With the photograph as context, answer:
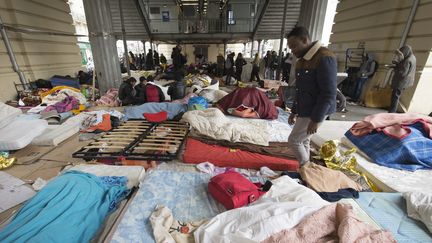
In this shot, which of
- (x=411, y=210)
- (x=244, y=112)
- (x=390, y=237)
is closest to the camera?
(x=390, y=237)

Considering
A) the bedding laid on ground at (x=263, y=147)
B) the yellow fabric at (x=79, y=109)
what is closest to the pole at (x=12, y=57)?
the yellow fabric at (x=79, y=109)

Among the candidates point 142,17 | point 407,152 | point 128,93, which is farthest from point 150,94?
point 142,17

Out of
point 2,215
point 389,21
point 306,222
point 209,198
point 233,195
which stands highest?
point 389,21

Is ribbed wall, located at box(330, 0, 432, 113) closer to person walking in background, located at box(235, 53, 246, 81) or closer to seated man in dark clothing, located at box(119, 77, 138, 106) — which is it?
person walking in background, located at box(235, 53, 246, 81)

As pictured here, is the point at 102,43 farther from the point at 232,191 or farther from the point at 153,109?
the point at 232,191

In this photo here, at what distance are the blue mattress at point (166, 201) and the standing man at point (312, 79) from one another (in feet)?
3.99

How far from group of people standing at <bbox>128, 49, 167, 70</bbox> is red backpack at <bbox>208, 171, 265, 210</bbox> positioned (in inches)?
442

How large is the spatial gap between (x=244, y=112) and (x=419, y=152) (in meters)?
2.43

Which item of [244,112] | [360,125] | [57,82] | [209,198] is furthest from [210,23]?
[209,198]

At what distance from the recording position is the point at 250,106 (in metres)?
4.02

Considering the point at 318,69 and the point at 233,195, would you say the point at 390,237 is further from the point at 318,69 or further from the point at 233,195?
the point at 318,69

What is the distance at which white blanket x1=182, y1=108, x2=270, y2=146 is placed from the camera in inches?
114

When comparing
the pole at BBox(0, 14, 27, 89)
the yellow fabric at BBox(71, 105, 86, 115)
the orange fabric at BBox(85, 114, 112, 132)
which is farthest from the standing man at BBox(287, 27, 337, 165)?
the pole at BBox(0, 14, 27, 89)

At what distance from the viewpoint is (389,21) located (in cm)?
562
